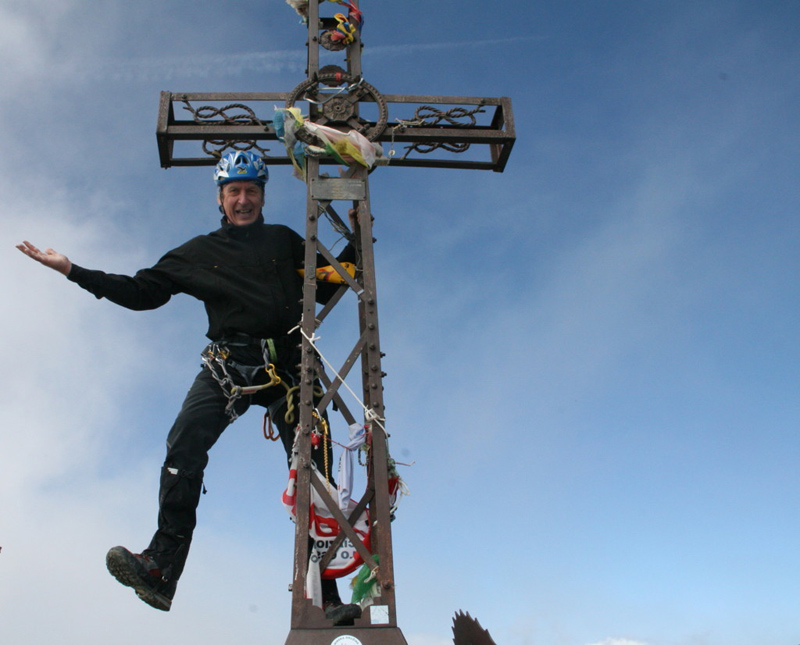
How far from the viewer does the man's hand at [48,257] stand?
5621mm

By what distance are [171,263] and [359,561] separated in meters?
2.77

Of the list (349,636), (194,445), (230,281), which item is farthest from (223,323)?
(349,636)

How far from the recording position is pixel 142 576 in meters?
5.20

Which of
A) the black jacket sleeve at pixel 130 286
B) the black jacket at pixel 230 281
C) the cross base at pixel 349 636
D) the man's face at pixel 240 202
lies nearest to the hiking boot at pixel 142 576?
the cross base at pixel 349 636

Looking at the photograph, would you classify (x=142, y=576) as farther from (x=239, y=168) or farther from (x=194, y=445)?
(x=239, y=168)

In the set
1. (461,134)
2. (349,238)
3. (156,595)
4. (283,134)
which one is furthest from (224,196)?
(156,595)

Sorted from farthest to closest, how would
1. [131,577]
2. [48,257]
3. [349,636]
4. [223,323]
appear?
[223,323], [48,257], [131,577], [349,636]

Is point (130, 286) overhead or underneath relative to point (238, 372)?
overhead

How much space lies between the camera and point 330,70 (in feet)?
21.7

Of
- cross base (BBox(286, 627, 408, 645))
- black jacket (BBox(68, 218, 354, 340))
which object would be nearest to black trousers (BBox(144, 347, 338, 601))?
black jacket (BBox(68, 218, 354, 340))

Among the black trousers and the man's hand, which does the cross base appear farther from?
the man's hand

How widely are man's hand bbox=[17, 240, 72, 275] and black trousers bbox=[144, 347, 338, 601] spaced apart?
1270mm

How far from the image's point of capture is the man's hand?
562 centimetres

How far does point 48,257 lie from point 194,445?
173 cm
